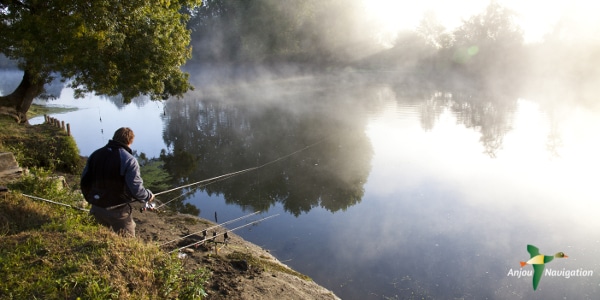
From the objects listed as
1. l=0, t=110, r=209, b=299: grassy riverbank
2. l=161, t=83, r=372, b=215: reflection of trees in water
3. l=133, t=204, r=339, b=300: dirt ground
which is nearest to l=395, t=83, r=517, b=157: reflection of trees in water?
l=161, t=83, r=372, b=215: reflection of trees in water

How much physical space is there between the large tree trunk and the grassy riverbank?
10.5 meters

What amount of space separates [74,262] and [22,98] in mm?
14661

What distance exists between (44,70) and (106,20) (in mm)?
4088

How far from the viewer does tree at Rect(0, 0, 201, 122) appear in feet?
37.7

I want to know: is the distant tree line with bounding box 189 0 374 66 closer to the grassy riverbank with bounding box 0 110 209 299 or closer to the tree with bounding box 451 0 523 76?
the tree with bounding box 451 0 523 76

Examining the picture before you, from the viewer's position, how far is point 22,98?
52.4 feet

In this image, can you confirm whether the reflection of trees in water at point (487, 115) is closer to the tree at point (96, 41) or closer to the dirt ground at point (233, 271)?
the dirt ground at point (233, 271)

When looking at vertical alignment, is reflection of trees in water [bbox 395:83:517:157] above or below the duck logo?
above

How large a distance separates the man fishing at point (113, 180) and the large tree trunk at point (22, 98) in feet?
39.3

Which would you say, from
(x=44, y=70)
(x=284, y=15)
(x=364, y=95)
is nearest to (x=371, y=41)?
(x=284, y=15)

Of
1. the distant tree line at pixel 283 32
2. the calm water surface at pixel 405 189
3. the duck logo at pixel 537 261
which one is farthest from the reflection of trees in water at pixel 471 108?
the distant tree line at pixel 283 32

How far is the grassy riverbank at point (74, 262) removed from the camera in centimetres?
446

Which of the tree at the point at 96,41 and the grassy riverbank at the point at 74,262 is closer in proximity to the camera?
the grassy riverbank at the point at 74,262

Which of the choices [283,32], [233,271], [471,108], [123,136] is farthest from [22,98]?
[283,32]
